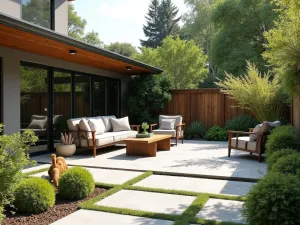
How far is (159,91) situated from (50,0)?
4.74 meters

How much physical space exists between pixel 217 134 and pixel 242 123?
941mm

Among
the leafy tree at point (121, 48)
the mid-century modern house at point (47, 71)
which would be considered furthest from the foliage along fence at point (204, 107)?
the leafy tree at point (121, 48)

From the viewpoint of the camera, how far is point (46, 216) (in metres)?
3.20

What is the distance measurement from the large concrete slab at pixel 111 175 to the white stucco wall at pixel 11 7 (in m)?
4.72

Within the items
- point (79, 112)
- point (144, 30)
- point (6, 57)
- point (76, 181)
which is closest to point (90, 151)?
point (79, 112)

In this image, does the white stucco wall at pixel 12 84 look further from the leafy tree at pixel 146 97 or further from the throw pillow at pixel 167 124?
the leafy tree at pixel 146 97

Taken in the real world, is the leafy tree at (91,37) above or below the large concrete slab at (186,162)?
above

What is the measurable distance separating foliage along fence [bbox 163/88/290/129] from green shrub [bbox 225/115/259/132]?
51 centimetres

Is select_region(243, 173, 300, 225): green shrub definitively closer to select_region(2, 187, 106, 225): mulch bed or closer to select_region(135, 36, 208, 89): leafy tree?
select_region(2, 187, 106, 225): mulch bed

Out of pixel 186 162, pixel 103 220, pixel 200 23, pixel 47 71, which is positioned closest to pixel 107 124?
pixel 47 71

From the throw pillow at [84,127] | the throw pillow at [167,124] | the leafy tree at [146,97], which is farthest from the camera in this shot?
the leafy tree at [146,97]

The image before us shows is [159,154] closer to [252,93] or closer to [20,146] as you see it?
[252,93]

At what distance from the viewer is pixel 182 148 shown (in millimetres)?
8344

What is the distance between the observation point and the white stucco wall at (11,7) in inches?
294
